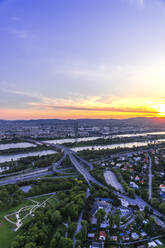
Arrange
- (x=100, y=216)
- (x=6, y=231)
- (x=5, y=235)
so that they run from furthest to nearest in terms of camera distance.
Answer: (x=100, y=216) → (x=6, y=231) → (x=5, y=235)

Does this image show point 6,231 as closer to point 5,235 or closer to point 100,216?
point 5,235

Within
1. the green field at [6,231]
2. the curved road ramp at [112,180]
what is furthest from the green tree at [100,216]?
the curved road ramp at [112,180]

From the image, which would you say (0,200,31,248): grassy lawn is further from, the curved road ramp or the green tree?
the curved road ramp

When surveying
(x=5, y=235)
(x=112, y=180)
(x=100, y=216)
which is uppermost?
(x=100, y=216)

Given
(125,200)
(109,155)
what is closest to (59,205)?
(125,200)

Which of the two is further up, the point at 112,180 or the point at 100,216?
the point at 100,216

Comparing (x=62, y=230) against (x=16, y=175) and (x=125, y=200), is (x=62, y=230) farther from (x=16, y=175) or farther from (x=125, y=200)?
(x=16, y=175)

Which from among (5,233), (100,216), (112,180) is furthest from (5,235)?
(112,180)

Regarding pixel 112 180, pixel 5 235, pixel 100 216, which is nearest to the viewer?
pixel 5 235
